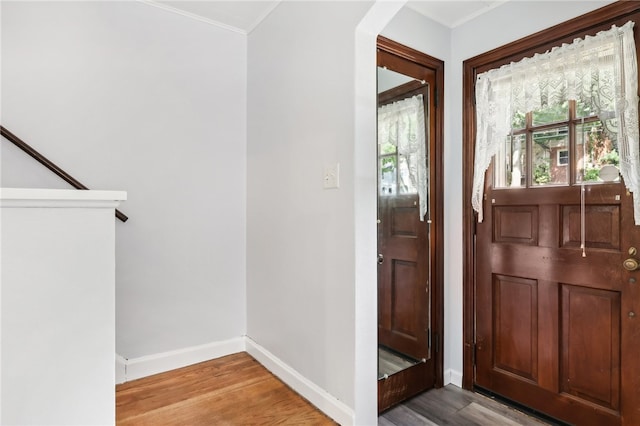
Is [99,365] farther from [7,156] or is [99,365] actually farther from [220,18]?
[220,18]

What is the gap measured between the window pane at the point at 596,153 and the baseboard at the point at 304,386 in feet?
5.46

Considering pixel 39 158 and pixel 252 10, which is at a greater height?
pixel 252 10

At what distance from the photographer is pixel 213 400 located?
6.48ft

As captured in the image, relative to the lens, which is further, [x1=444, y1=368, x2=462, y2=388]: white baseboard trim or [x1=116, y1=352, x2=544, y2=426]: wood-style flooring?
[x1=444, y1=368, x2=462, y2=388]: white baseboard trim

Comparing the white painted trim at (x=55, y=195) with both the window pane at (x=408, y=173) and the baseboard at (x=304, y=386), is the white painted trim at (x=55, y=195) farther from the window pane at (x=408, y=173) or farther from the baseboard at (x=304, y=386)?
the window pane at (x=408, y=173)

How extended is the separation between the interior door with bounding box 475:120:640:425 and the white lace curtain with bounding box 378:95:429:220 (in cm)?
40

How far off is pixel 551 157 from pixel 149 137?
2.42 m

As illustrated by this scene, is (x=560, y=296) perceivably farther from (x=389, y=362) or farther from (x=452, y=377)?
(x=389, y=362)

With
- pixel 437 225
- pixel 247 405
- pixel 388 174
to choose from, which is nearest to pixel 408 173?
pixel 388 174

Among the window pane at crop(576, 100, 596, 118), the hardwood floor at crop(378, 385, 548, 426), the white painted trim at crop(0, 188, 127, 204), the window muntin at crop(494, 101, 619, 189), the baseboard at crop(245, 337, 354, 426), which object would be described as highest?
the window pane at crop(576, 100, 596, 118)

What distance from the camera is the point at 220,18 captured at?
2453 millimetres

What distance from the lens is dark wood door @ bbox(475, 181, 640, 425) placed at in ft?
5.33

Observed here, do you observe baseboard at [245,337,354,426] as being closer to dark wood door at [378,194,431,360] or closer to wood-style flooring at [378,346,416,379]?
wood-style flooring at [378,346,416,379]

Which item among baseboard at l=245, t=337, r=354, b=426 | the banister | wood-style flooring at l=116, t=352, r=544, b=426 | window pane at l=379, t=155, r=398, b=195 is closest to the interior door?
wood-style flooring at l=116, t=352, r=544, b=426
